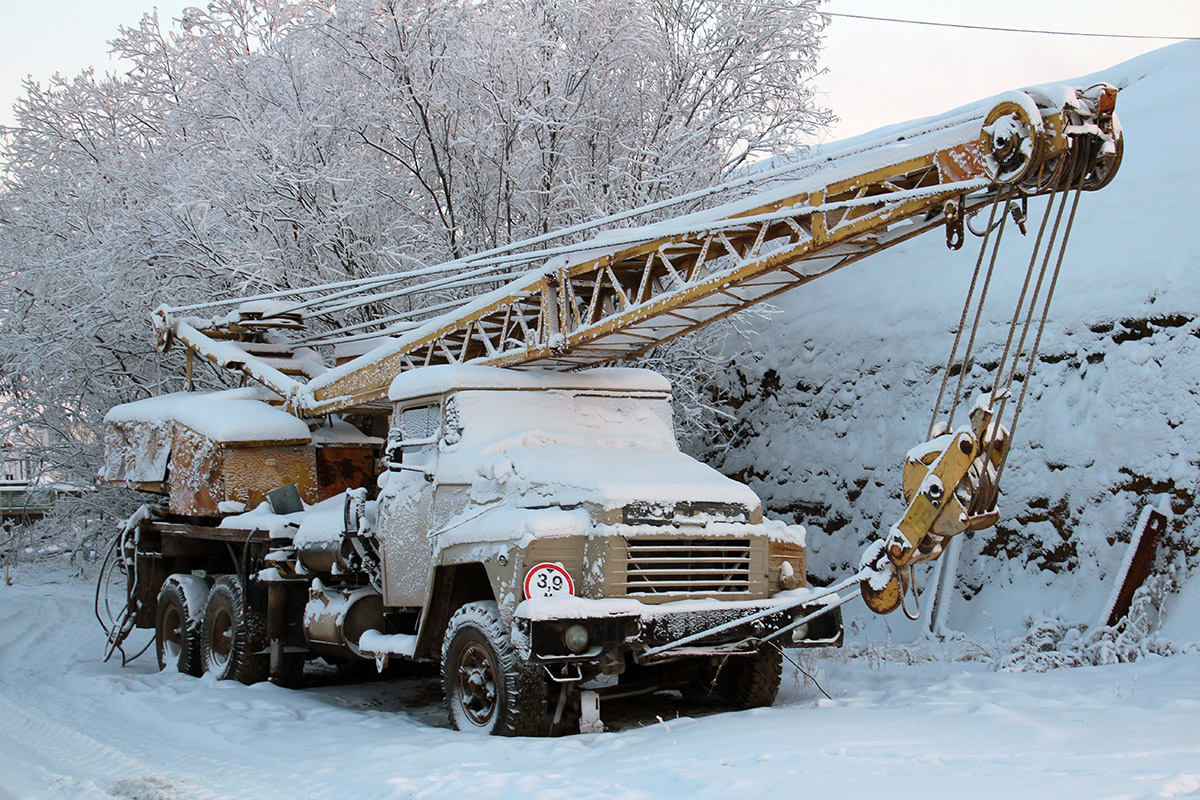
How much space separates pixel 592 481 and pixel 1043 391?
539 cm

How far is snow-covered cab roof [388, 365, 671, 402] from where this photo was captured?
8.30 m

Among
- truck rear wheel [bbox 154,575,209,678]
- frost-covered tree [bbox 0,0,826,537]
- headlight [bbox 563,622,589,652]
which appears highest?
frost-covered tree [bbox 0,0,826,537]

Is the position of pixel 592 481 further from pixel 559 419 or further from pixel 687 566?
pixel 559 419

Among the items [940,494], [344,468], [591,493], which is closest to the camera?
[940,494]

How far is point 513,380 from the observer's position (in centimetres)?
840

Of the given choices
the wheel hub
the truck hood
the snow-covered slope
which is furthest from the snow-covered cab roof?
the snow-covered slope

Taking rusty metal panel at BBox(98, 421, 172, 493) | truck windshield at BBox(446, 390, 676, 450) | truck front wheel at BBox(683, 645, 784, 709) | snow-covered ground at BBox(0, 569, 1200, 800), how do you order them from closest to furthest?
snow-covered ground at BBox(0, 569, 1200, 800) → truck front wheel at BBox(683, 645, 784, 709) → truck windshield at BBox(446, 390, 676, 450) → rusty metal panel at BBox(98, 421, 172, 493)

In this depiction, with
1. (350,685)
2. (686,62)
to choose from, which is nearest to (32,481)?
(350,685)

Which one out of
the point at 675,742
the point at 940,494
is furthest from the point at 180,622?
the point at 940,494

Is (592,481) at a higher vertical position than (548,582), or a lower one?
higher

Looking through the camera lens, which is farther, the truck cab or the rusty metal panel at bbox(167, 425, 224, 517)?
the rusty metal panel at bbox(167, 425, 224, 517)

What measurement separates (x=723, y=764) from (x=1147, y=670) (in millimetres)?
4040

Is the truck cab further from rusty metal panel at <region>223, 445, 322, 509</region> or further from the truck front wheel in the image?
rusty metal panel at <region>223, 445, 322, 509</region>

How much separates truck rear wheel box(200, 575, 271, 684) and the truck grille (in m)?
4.56
